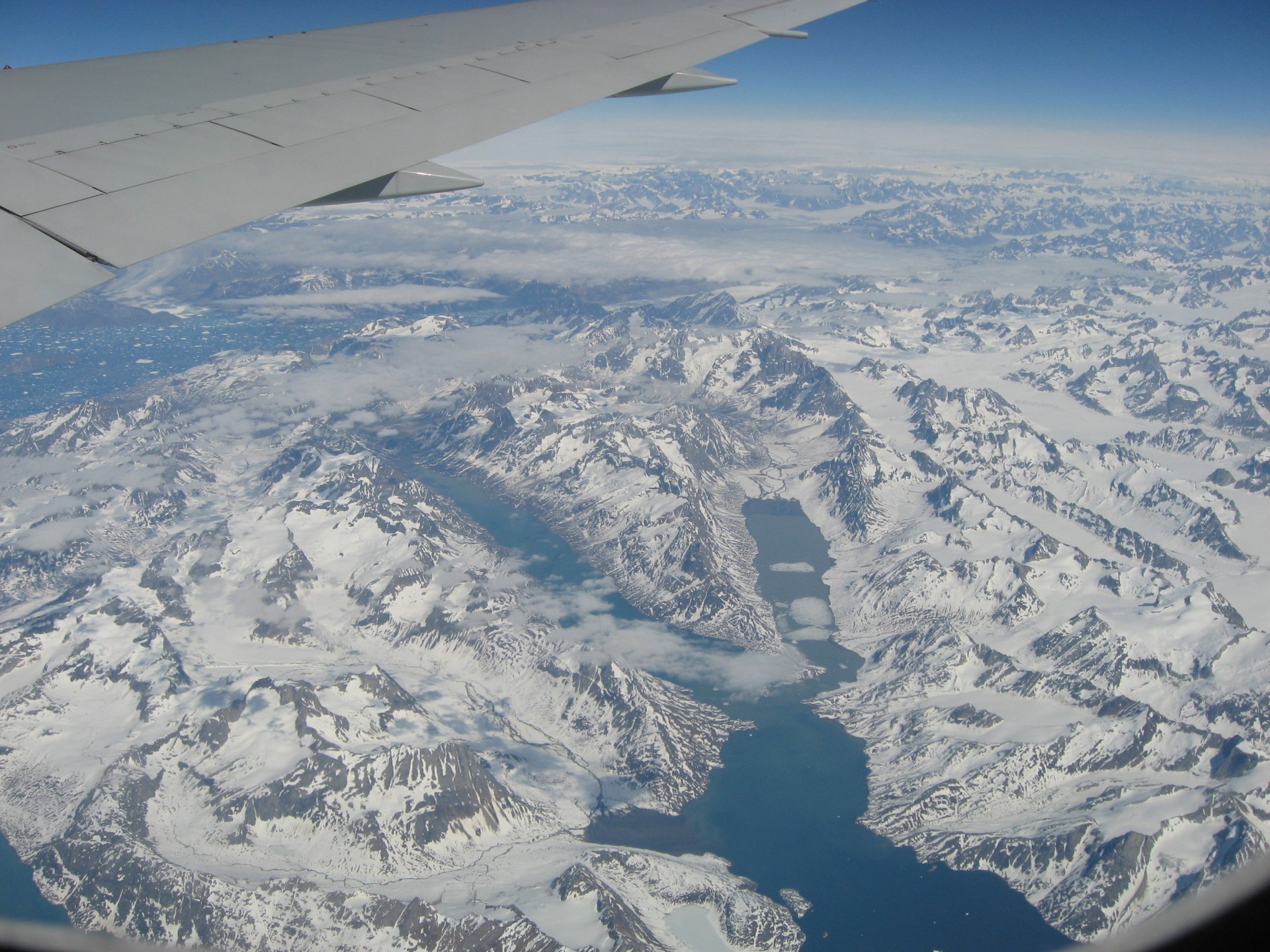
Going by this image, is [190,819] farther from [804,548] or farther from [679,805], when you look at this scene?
[804,548]

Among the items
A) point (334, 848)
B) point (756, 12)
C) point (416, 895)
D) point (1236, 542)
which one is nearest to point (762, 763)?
point (416, 895)

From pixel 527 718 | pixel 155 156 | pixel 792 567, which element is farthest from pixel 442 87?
pixel 792 567

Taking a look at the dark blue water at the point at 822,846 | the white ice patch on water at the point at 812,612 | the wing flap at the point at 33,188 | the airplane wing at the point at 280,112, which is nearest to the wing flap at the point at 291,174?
the airplane wing at the point at 280,112

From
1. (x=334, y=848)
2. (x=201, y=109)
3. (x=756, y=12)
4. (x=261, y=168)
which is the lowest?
(x=334, y=848)

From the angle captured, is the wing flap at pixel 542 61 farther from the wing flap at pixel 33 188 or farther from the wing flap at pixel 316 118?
the wing flap at pixel 33 188

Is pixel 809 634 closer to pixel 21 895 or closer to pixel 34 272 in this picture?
pixel 21 895
